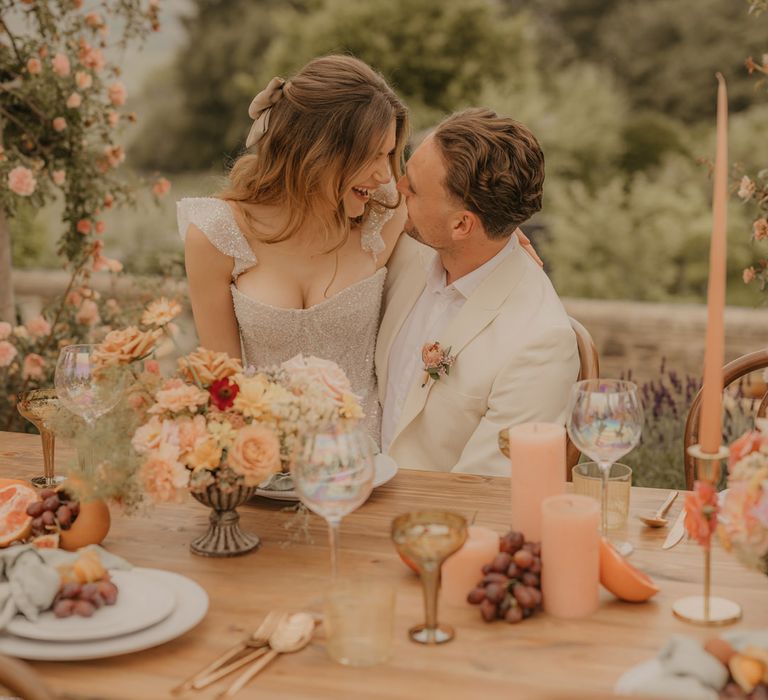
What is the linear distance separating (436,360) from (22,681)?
4.86 ft

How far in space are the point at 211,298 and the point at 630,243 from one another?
4851 millimetres

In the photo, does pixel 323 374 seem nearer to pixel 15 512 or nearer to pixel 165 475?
pixel 165 475

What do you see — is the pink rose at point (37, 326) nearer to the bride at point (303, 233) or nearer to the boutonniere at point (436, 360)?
the bride at point (303, 233)

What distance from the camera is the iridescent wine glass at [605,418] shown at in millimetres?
1610

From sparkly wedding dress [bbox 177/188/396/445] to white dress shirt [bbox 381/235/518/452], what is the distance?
0.08 m

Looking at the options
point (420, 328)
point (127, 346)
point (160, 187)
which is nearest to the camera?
point (127, 346)

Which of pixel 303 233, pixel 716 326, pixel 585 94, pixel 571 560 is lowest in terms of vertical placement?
pixel 571 560

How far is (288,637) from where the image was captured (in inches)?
53.7

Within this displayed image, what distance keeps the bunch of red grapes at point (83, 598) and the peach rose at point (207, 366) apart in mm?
352

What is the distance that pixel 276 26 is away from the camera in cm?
809

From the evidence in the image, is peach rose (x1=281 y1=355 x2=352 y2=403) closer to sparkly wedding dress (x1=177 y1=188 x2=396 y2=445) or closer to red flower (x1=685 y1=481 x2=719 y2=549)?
red flower (x1=685 y1=481 x2=719 y2=549)

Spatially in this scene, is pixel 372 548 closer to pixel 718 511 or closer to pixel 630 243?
pixel 718 511

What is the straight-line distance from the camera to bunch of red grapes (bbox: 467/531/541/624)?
143cm

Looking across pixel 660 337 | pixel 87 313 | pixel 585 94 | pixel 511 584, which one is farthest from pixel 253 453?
pixel 585 94
